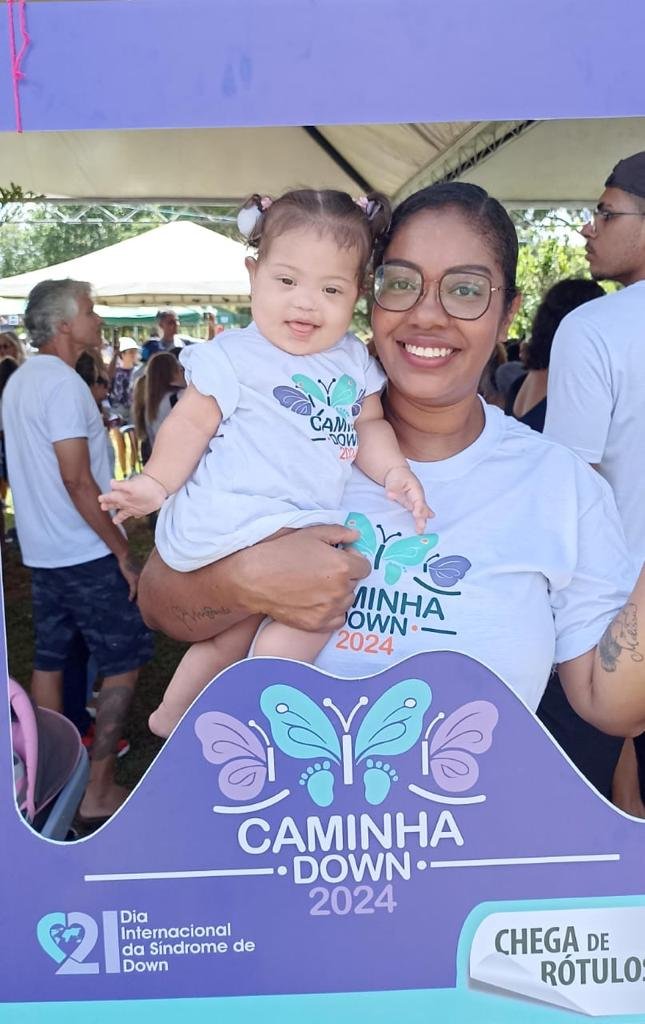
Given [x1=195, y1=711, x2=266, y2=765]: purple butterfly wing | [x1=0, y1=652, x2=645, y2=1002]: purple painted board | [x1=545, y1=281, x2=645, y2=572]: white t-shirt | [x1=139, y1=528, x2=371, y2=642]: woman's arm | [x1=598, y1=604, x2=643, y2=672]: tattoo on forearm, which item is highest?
[x1=545, y1=281, x2=645, y2=572]: white t-shirt

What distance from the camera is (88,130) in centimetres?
139

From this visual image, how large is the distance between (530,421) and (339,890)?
1.35m

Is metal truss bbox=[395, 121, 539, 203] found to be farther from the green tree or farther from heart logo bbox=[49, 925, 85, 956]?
heart logo bbox=[49, 925, 85, 956]

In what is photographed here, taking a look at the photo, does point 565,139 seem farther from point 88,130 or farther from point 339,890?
point 339,890

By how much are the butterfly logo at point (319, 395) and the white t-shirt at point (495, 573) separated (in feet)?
0.53

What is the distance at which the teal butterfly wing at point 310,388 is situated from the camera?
1528mm

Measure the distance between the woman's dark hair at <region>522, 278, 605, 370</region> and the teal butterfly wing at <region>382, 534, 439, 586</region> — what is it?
932 mm

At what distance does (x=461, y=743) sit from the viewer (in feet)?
4.76

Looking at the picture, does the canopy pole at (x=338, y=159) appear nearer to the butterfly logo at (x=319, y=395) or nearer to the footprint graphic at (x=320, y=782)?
the butterfly logo at (x=319, y=395)

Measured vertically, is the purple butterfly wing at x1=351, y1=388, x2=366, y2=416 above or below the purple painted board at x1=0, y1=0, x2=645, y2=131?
below

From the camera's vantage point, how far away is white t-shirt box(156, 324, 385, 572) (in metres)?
1.50

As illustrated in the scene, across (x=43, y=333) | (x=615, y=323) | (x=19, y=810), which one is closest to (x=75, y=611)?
(x=43, y=333)

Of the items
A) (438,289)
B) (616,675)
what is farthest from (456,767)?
(438,289)

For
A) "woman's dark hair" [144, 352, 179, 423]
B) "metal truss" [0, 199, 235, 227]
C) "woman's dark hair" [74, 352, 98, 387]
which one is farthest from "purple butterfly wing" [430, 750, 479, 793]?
"woman's dark hair" [144, 352, 179, 423]
